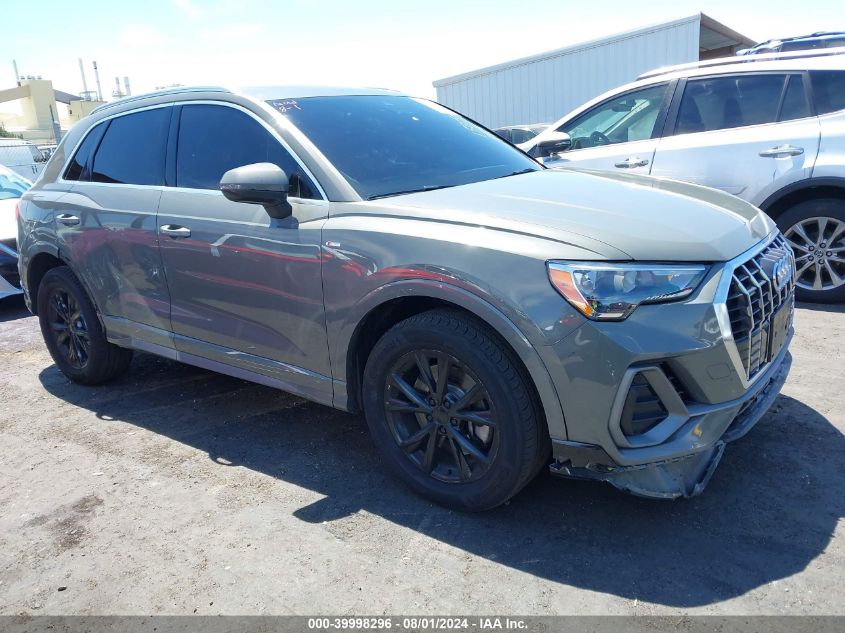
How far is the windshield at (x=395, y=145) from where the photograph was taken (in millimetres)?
3328

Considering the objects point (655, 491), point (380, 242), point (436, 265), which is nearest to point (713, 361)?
point (655, 491)

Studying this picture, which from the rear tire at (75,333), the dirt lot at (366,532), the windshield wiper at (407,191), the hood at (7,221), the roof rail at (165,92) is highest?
the roof rail at (165,92)

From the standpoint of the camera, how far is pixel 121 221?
4.11 metres

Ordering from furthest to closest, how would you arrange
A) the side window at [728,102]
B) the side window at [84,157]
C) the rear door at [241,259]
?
the side window at [728,102] < the side window at [84,157] < the rear door at [241,259]

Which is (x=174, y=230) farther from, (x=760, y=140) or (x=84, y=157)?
(x=760, y=140)

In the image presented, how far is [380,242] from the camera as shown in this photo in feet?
9.66

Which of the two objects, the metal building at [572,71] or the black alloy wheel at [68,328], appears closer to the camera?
the black alloy wheel at [68,328]

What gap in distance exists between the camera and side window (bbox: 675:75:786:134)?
18.8 feet

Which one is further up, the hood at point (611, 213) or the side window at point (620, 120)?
the side window at point (620, 120)

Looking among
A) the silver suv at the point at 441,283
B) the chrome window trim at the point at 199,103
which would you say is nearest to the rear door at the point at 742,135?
the silver suv at the point at 441,283

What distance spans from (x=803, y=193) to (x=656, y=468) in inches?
153

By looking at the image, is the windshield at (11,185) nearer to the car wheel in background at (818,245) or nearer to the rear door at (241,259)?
the rear door at (241,259)

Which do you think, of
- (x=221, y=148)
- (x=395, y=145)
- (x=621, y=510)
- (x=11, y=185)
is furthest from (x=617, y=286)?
(x=11, y=185)

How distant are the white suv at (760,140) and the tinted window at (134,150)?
251 cm
